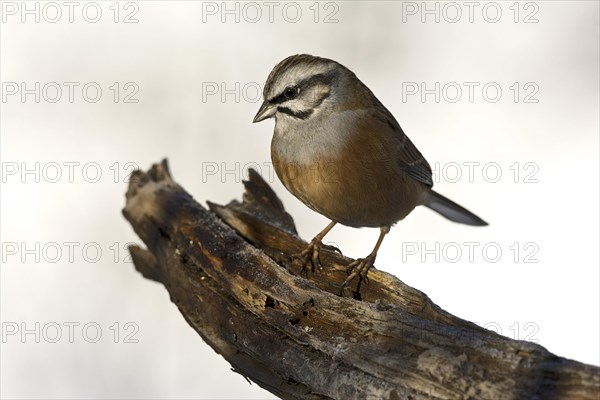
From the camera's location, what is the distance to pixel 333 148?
4.56m

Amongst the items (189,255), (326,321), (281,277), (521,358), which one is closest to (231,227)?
(189,255)

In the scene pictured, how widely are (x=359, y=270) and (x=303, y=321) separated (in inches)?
24.4

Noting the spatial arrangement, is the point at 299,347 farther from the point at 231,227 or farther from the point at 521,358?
the point at 231,227

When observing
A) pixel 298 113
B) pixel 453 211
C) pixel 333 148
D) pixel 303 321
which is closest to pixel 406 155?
pixel 333 148

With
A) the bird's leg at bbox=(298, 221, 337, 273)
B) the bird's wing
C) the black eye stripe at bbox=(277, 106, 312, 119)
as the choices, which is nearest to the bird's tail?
the bird's wing

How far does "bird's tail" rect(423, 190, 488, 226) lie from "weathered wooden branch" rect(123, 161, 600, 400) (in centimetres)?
107

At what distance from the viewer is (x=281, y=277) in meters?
4.21

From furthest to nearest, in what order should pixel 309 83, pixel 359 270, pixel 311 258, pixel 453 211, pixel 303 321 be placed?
pixel 453 211 → pixel 311 258 → pixel 309 83 → pixel 359 270 → pixel 303 321

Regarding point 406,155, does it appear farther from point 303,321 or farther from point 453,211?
point 303,321

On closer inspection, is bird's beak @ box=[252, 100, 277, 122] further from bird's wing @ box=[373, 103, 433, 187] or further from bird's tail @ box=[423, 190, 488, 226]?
bird's tail @ box=[423, 190, 488, 226]

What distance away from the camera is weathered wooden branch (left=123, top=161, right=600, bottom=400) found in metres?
3.13

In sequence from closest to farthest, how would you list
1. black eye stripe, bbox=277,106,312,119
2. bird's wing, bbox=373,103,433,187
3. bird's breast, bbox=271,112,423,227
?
1. bird's breast, bbox=271,112,423,227
2. black eye stripe, bbox=277,106,312,119
3. bird's wing, bbox=373,103,433,187

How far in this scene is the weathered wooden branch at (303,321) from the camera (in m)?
3.13

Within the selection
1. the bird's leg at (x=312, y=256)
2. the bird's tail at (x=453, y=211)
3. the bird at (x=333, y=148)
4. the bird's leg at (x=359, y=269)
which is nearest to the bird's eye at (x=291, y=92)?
the bird at (x=333, y=148)
